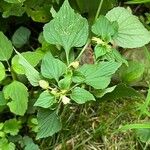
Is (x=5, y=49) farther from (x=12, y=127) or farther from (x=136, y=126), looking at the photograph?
(x=136, y=126)

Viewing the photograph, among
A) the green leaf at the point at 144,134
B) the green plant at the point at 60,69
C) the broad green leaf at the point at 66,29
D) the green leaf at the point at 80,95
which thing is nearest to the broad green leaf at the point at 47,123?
the green plant at the point at 60,69

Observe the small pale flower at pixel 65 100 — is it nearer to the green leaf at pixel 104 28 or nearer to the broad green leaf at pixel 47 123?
the broad green leaf at pixel 47 123

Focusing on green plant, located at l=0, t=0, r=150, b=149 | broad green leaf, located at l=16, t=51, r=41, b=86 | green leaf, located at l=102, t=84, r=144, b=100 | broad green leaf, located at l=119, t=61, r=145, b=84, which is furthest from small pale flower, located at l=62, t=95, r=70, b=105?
broad green leaf, located at l=119, t=61, r=145, b=84

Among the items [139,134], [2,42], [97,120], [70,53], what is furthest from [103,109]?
[2,42]

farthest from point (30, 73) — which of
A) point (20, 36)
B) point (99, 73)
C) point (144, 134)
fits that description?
point (144, 134)

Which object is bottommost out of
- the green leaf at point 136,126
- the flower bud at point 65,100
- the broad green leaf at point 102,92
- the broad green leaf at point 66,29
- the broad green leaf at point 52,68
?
the green leaf at point 136,126

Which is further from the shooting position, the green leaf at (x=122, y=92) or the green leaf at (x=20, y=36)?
the green leaf at (x=20, y=36)

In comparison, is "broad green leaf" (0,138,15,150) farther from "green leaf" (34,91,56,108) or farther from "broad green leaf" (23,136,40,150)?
"green leaf" (34,91,56,108)
